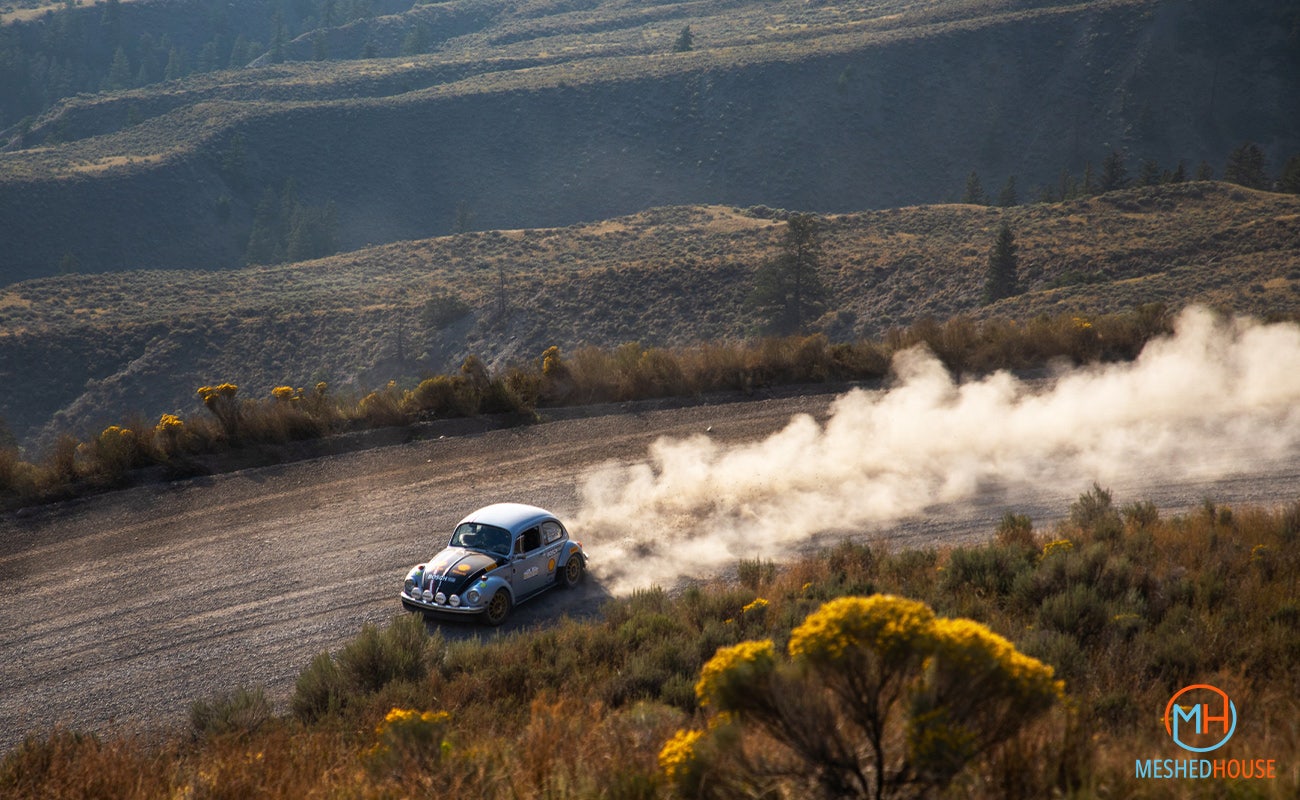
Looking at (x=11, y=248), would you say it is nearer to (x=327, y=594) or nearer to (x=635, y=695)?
(x=327, y=594)

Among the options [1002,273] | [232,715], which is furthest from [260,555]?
[1002,273]

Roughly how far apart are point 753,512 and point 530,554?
14.7 feet

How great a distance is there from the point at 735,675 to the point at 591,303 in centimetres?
5190

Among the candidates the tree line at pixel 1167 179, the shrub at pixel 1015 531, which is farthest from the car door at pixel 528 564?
the tree line at pixel 1167 179

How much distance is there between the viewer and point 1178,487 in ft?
55.2

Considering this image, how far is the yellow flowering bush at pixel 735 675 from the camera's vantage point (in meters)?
5.66

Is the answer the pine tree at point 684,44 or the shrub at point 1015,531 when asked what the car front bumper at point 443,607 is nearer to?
the shrub at point 1015,531

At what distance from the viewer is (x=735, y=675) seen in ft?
18.6

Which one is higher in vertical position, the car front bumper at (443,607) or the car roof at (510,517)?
the car roof at (510,517)

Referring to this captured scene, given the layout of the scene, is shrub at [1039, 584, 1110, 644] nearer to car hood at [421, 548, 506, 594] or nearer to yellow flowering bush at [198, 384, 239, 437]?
car hood at [421, 548, 506, 594]

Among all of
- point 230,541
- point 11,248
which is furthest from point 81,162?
point 230,541

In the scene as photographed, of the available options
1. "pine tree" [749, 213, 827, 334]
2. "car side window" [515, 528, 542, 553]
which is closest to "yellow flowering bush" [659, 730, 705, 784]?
"car side window" [515, 528, 542, 553]

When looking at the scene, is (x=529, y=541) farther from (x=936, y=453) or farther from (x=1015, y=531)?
(x=936, y=453)

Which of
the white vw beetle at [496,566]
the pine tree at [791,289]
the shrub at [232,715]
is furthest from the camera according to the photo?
the pine tree at [791,289]
